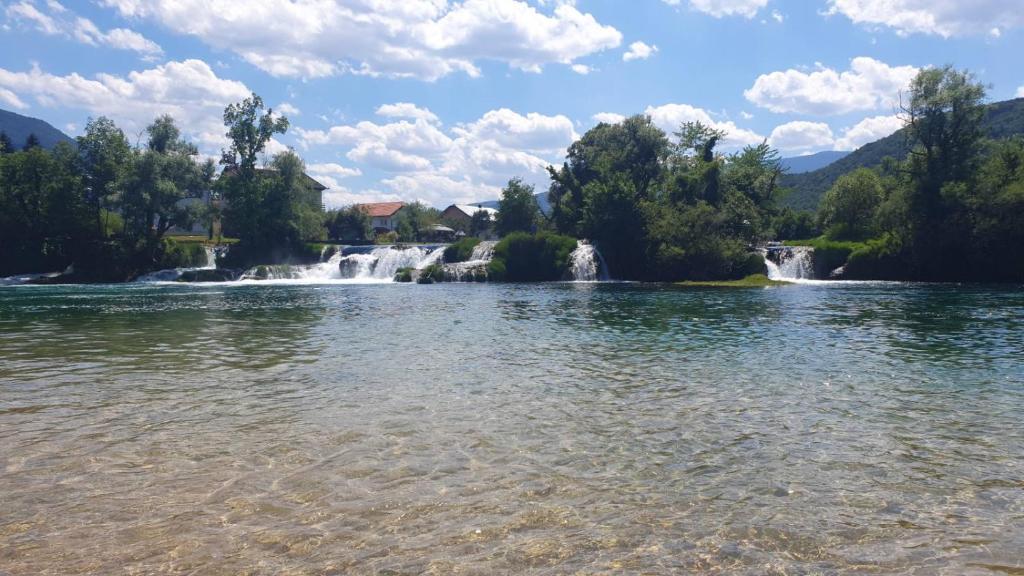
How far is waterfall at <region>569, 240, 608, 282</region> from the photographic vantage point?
69.9m

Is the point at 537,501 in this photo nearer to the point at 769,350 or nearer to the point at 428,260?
the point at 769,350

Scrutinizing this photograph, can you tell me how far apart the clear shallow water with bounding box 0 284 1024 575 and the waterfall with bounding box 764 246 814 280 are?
147 ft

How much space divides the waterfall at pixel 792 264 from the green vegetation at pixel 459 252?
103 feet

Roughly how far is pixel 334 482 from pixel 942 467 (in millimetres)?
8041

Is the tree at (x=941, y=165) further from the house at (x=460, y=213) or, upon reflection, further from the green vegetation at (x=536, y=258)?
the house at (x=460, y=213)

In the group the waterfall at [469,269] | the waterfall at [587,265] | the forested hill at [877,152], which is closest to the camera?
the waterfall at [469,269]

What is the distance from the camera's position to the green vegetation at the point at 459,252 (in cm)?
7425

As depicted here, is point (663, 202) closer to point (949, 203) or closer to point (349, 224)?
point (949, 203)

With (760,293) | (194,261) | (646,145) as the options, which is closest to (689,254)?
(760,293)

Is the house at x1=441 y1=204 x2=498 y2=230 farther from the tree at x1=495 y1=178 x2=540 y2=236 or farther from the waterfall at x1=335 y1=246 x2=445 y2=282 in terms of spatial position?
the waterfall at x1=335 y1=246 x2=445 y2=282

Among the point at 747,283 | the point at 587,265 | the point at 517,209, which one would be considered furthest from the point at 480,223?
the point at 747,283

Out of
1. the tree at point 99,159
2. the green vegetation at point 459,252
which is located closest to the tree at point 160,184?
the tree at point 99,159

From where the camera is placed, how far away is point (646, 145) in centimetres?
8750

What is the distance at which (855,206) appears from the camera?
79.2m
